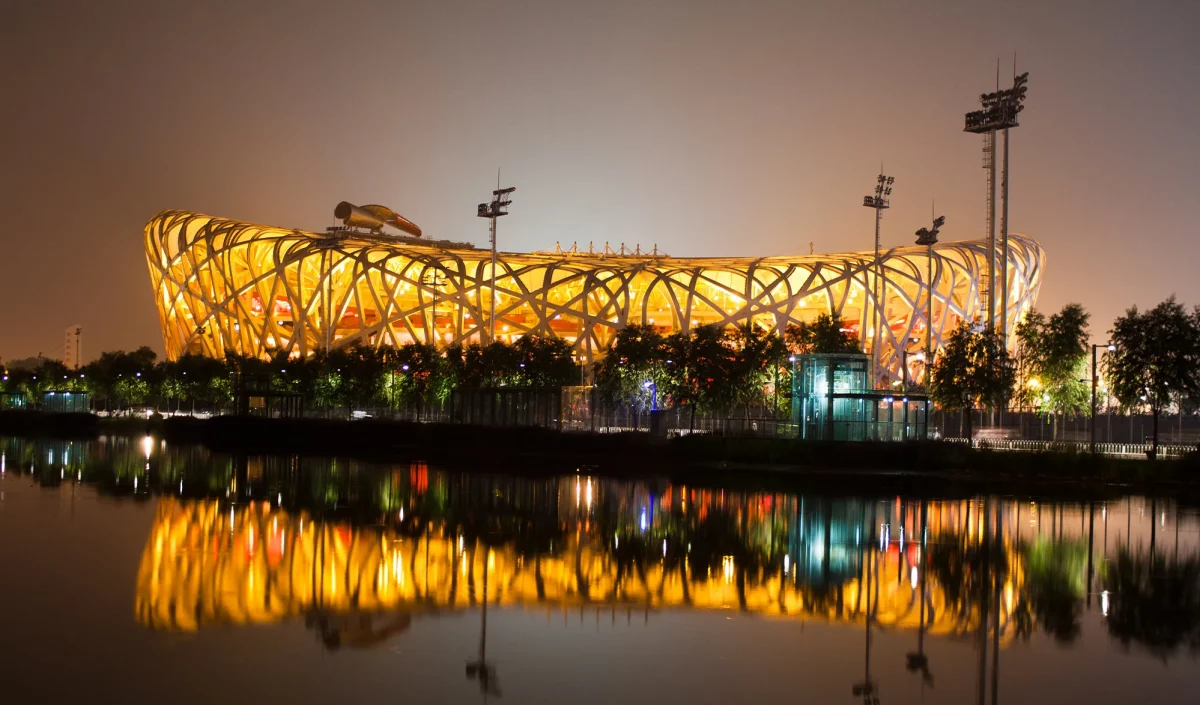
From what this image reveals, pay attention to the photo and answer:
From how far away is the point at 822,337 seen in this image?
61281 mm

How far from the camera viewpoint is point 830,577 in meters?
16.8

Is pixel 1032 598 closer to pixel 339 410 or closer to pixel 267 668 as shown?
pixel 267 668

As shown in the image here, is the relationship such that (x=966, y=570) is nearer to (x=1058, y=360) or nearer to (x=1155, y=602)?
(x=1155, y=602)

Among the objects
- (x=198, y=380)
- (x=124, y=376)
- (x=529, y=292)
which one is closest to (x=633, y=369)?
(x=529, y=292)

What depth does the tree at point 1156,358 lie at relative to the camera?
1675 inches

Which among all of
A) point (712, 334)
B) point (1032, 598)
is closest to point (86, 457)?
point (712, 334)

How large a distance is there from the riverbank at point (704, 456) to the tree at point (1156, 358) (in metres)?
7.80

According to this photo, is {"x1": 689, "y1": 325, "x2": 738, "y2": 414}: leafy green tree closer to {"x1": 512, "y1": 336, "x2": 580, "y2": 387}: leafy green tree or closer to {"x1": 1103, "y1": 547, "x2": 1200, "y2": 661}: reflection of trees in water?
{"x1": 512, "y1": 336, "x2": 580, "y2": 387}: leafy green tree

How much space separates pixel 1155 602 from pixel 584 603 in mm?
7650

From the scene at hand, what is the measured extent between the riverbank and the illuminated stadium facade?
105 ft

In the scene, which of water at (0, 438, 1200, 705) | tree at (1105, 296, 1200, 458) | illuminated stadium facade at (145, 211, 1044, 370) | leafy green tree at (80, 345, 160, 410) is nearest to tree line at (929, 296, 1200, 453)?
tree at (1105, 296, 1200, 458)

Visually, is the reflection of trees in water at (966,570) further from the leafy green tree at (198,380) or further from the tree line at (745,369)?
the leafy green tree at (198,380)

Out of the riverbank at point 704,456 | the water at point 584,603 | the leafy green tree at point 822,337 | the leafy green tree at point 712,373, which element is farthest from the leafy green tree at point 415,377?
the water at point 584,603

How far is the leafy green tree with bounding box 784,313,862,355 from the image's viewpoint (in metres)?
61.2
